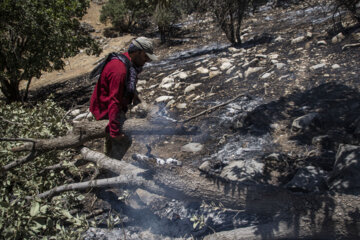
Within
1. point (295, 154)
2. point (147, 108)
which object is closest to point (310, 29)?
point (295, 154)

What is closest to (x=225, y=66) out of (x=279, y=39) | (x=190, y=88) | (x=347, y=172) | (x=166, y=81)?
(x=190, y=88)

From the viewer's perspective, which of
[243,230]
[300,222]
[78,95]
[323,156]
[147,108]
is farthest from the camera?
[78,95]

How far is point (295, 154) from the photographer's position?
3.19m

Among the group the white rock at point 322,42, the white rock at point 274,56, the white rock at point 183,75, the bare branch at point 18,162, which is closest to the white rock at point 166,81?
the white rock at point 183,75

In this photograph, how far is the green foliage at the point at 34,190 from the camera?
2188 millimetres

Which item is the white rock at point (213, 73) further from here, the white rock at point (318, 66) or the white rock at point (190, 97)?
Result: the white rock at point (318, 66)

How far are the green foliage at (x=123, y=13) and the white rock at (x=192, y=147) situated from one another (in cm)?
1127

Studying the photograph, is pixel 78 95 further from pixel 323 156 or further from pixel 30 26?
pixel 323 156

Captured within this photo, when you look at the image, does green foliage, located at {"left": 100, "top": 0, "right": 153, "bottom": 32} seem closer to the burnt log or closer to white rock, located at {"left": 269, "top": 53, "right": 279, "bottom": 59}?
white rock, located at {"left": 269, "top": 53, "right": 279, "bottom": 59}

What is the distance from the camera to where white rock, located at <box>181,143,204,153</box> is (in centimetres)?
373

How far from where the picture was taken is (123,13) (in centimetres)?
1461

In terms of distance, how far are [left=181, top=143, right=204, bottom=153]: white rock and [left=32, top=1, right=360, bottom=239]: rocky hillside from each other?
0.6 inches

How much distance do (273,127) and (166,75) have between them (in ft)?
11.4

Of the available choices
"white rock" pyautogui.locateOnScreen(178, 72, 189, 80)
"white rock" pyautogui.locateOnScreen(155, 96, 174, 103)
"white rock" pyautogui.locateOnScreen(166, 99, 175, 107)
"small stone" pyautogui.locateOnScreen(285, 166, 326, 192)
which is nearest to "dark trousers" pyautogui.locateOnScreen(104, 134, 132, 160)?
"small stone" pyautogui.locateOnScreen(285, 166, 326, 192)
